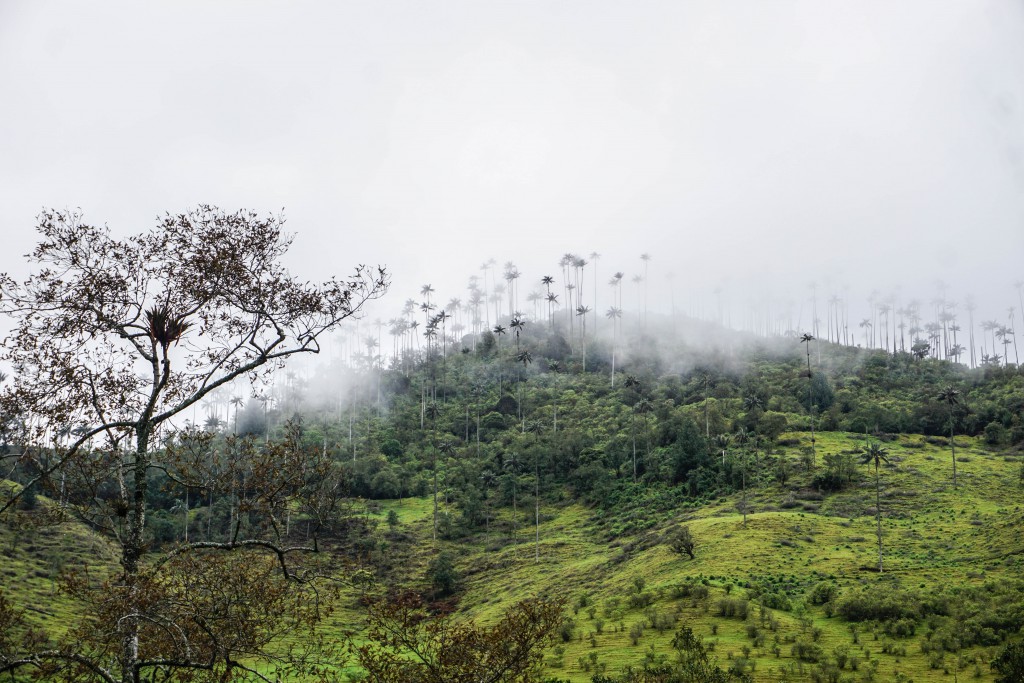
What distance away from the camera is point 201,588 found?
8203mm

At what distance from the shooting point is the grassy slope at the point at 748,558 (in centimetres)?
4178

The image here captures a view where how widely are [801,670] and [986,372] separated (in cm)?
10859

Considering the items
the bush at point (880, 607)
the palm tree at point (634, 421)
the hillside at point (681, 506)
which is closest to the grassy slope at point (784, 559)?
the hillside at point (681, 506)

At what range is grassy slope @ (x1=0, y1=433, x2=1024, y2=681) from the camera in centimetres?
4178

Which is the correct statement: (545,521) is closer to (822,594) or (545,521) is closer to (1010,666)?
(822,594)

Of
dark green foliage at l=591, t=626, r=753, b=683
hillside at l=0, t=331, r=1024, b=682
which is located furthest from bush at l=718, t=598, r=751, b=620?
dark green foliage at l=591, t=626, r=753, b=683

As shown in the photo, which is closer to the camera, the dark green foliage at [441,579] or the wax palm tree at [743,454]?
the dark green foliage at [441,579]

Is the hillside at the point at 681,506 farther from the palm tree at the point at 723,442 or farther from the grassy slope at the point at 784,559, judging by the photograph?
the palm tree at the point at 723,442

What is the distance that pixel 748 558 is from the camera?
57812 millimetres

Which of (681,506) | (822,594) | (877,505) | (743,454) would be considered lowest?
(822,594)

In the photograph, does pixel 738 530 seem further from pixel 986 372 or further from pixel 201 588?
pixel 986 372

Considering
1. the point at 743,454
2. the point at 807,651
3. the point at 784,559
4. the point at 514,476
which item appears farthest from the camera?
the point at 514,476

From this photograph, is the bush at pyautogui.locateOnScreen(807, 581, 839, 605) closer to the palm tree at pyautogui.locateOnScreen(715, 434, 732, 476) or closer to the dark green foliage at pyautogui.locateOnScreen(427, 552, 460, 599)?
the dark green foliage at pyautogui.locateOnScreen(427, 552, 460, 599)

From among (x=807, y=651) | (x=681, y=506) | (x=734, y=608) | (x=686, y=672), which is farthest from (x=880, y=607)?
(x=681, y=506)
